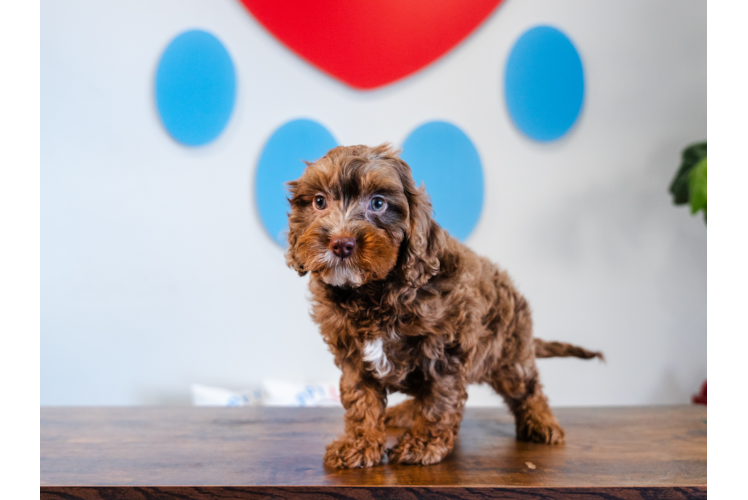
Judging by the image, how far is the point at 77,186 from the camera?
2348 millimetres

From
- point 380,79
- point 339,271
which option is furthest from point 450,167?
point 339,271

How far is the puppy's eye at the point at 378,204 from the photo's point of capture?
1.00 metres

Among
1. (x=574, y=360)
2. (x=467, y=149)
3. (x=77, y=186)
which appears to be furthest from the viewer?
(x=574, y=360)

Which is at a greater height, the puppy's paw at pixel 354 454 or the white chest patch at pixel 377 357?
the white chest patch at pixel 377 357

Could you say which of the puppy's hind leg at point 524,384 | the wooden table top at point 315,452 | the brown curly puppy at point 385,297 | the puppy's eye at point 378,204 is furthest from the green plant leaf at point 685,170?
the puppy's eye at point 378,204

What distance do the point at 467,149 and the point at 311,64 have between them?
2.37 feet

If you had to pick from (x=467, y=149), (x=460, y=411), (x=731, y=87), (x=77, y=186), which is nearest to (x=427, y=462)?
(x=460, y=411)

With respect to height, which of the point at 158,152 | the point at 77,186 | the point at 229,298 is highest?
the point at 158,152

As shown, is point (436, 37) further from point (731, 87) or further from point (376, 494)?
point (376, 494)

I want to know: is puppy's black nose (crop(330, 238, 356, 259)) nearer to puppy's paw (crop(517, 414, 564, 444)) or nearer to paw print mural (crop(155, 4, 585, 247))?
puppy's paw (crop(517, 414, 564, 444))

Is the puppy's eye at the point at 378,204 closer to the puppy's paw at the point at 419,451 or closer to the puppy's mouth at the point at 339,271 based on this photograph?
the puppy's mouth at the point at 339,271

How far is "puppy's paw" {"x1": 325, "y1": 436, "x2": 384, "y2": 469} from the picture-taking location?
1.07 metres

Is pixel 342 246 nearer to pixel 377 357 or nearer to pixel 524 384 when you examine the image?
pixel 377 357
